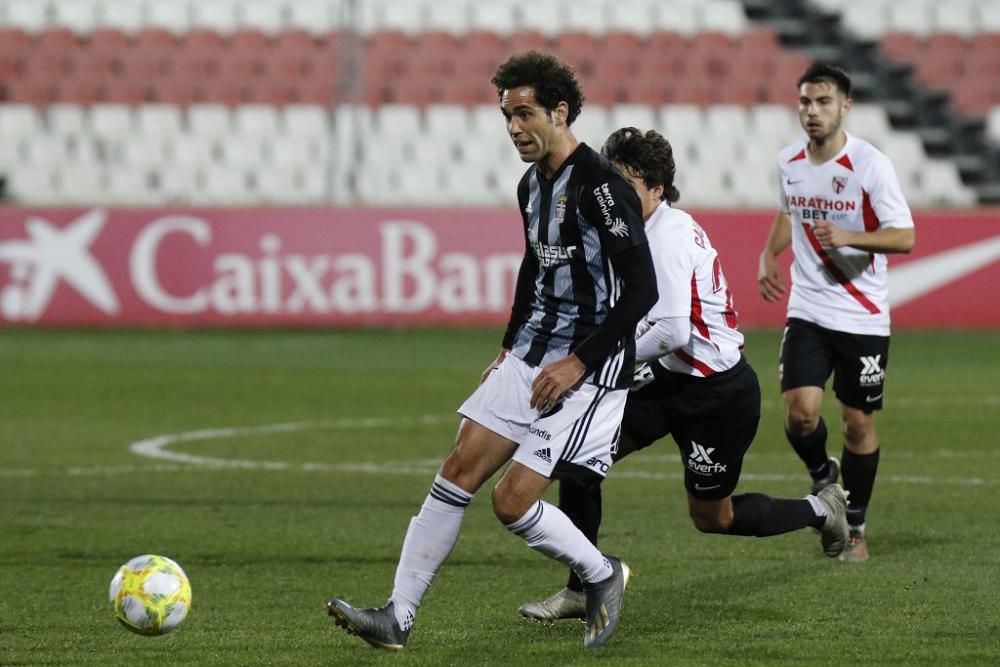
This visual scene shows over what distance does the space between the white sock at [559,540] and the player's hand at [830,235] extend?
2.11 metres

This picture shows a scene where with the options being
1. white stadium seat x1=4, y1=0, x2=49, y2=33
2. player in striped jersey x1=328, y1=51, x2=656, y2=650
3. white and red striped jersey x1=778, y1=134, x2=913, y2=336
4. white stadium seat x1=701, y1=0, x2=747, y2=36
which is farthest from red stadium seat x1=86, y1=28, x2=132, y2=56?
player in striped jersey x1=328, y1=51, x2=656, y2=650

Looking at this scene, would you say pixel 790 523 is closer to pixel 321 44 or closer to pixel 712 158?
pixel 712 158

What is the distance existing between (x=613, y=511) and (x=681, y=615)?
2.45 m

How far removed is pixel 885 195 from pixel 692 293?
1.58 m

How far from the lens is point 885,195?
304 inches

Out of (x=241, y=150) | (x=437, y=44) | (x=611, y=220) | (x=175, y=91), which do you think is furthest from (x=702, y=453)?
(x=437, y=44)

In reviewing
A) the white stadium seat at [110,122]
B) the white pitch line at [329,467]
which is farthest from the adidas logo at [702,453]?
the white stadium seat at [110,122]

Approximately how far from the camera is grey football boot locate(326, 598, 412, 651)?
548 cm

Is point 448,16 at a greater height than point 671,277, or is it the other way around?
point 448,16

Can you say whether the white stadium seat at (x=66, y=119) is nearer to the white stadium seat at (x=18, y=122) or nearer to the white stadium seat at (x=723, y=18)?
the white stadium seat at (x=18, y=122)

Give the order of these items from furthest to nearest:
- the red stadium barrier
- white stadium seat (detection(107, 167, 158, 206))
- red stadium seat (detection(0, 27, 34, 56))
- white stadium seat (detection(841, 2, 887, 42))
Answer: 1. white stadium seat (detection(841, 2, 887, 42))
2. red stadium seat (detection(0, 27, 34, 56))
3. white stadium seat (detection(107, 167, 158, 206))
4. the red stadium barrier

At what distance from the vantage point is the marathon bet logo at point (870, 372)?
7852 mm

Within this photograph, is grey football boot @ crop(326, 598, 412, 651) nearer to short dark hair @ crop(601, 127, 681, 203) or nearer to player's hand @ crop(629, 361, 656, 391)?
player's hand @ crop(629, 361, 656, 391)

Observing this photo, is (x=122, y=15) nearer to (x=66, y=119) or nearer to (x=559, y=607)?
(x=66, y=119)
